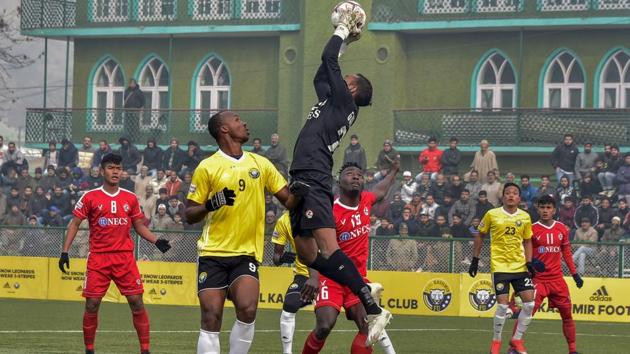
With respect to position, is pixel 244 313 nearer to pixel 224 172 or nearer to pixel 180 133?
pixel 224 172

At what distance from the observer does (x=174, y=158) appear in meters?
35.8

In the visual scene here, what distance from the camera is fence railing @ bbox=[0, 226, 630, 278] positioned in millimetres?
26469

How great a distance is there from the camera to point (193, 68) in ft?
157

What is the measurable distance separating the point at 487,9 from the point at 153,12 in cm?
1180

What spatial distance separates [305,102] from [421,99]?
141 inches

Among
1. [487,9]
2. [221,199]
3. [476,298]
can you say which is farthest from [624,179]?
[221,199]

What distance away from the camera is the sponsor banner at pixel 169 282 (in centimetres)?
2872

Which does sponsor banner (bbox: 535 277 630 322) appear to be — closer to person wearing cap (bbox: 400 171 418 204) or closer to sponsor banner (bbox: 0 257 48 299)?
person wearing cap (bbox: 400 171 418 204)

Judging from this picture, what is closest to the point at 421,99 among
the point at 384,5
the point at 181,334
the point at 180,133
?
the point at 384,5

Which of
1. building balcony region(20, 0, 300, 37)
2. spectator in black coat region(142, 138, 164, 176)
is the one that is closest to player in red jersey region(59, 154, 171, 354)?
spectator in black coat region(142, 138, 164, 176)

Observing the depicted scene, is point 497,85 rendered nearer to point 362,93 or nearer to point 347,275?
point 362,93

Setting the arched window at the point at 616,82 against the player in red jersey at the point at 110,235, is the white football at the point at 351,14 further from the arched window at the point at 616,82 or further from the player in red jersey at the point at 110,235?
the arched window at the point at 616,82

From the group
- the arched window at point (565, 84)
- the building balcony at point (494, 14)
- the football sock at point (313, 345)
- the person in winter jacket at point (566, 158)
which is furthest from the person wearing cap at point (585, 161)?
the football sock at point (313, 345)

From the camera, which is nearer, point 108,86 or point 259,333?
point 259,333
